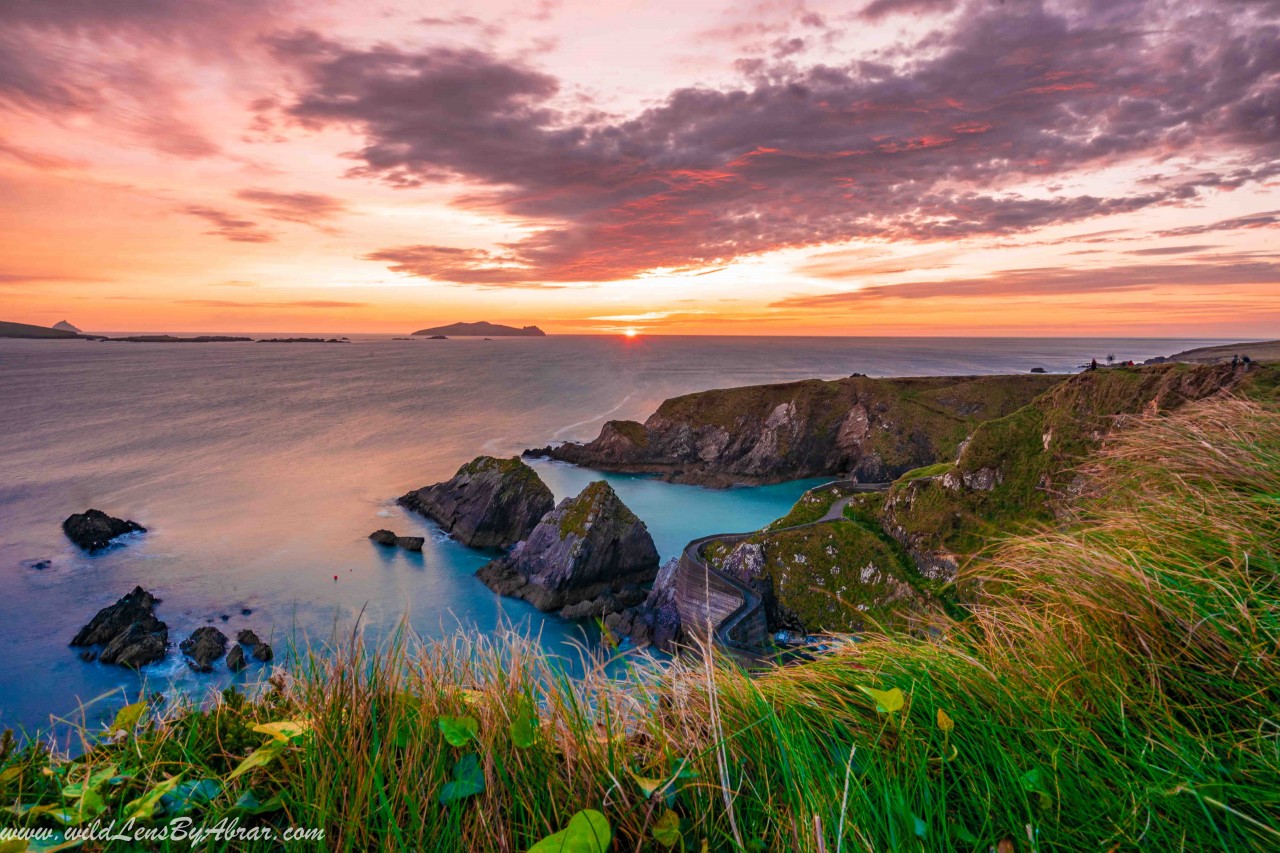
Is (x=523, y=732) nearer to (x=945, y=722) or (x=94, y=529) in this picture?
(x=945, y=722)

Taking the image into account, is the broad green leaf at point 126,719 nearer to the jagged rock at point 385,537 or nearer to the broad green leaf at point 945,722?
the broad green leaf at point 945,722

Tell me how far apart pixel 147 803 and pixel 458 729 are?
108 cm

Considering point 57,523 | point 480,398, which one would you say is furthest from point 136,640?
point 480,398

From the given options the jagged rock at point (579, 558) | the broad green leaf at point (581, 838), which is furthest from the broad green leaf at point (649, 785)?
the jagged rock at point (579, 558)

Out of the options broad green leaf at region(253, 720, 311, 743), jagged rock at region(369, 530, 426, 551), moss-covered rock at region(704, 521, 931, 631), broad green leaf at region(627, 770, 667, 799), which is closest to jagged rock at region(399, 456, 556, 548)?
jagged rock at region(369, 530, 426, 551)

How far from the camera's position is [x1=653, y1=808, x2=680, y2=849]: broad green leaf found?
2.13 m

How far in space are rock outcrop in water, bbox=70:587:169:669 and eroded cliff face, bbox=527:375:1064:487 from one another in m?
57.9

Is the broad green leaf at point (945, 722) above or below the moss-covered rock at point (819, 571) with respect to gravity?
above

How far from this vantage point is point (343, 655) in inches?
119

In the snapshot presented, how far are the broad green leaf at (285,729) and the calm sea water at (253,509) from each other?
53cm

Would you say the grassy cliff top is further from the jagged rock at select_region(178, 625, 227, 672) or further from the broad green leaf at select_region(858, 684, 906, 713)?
the broad green leaf at select_region(858, 684, 906, 713)

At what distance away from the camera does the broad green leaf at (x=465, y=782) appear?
7.52ft

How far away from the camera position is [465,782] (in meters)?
2.36

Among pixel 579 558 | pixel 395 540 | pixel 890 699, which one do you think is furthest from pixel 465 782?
pixel 395 540
